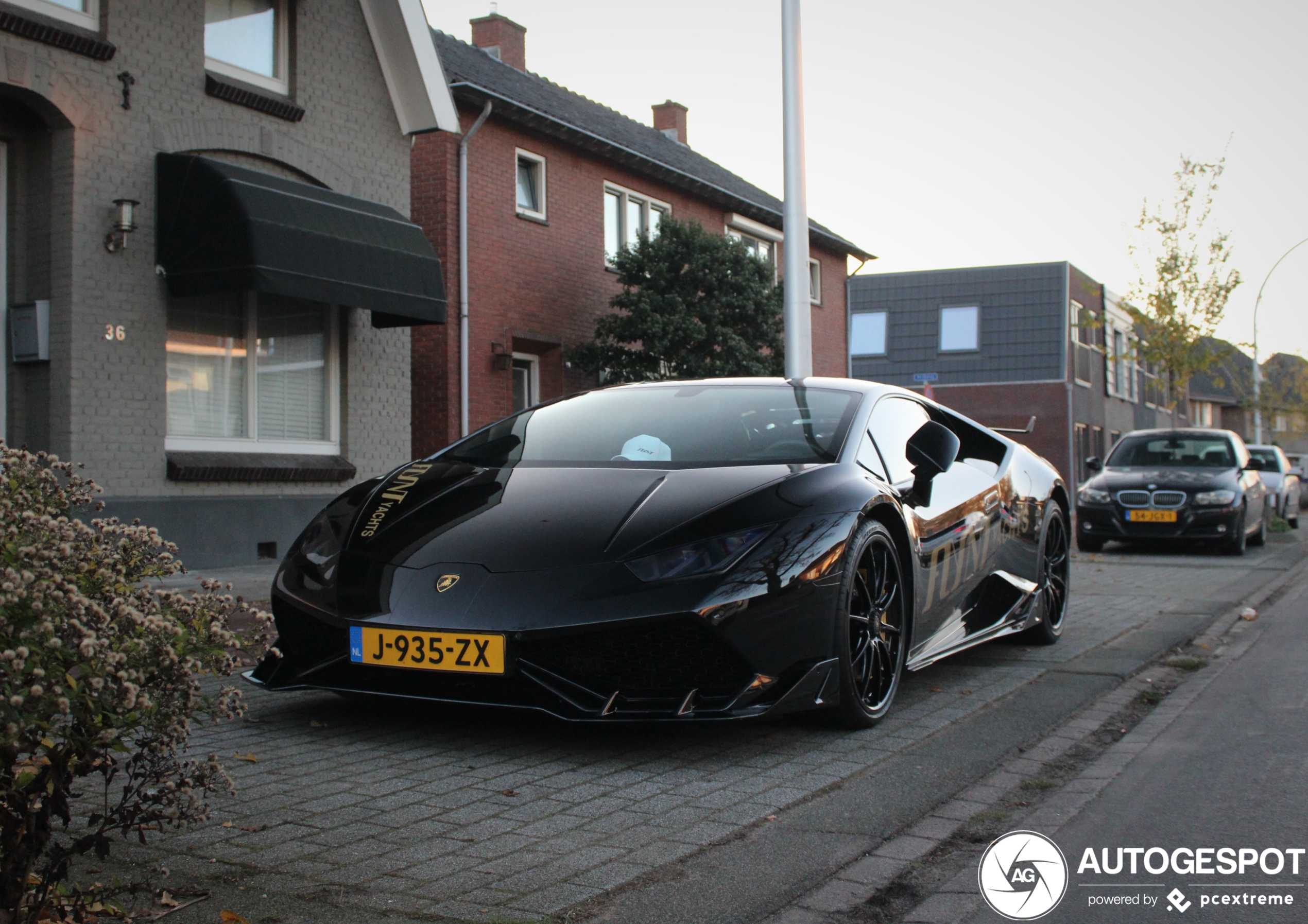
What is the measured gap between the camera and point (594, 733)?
4523mm

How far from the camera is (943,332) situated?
38.1 m

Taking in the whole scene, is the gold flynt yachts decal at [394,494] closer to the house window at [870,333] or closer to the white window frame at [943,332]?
the white window frame at [943,332]

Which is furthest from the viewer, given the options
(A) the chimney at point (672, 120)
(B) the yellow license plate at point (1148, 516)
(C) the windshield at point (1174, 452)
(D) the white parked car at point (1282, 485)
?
(A) the chimney at point (672, 120)

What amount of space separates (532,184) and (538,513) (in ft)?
49.0

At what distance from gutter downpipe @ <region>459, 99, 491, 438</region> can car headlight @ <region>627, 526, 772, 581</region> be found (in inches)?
506

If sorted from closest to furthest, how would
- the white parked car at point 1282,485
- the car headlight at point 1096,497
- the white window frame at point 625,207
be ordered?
the car headlight at point 1096,497
the white window frame at point 625,207
the white parked car at point 1282,485

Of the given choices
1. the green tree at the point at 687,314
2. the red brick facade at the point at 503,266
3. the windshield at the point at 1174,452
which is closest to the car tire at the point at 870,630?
the red brick facade at the point at 503,266

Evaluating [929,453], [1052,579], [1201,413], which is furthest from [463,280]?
[1201,413]

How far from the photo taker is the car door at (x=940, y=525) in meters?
5.14

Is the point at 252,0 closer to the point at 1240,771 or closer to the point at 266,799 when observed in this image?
the point at 266,799

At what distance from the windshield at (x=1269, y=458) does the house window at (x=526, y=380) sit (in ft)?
32.9

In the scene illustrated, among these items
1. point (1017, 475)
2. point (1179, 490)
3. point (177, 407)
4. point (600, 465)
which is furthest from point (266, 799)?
point (1179, 490)

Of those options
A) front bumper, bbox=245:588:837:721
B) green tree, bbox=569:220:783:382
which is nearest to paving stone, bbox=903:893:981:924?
front bumper, bbox=245:588:837:721

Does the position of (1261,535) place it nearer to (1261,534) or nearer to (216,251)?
(1261,534)
